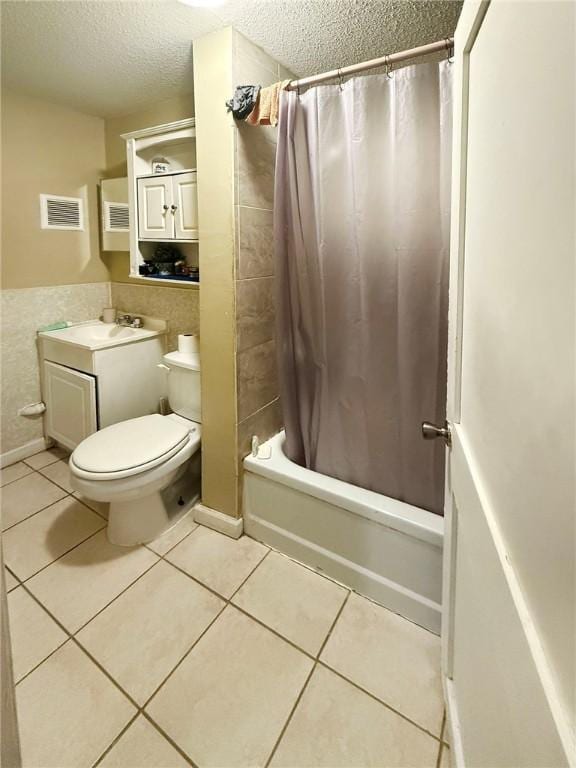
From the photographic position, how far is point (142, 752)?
3.40 feet

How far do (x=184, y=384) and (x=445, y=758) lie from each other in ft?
5.53

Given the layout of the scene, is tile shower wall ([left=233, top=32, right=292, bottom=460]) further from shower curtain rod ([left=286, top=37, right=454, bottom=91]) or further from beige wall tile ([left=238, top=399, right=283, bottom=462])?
shower curtain rod ([left=286, top=37, right=454, bottom=91])

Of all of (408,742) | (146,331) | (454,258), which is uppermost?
(454,258)

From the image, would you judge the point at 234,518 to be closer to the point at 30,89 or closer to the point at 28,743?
the point at 28,743

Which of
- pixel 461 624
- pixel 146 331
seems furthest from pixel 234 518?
pixel 146 331

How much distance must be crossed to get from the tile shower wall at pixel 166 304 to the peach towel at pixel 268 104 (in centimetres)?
103

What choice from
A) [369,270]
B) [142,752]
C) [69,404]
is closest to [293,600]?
[142,752]

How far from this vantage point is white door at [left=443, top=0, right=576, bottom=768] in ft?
1.25

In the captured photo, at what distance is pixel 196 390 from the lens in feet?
6.40

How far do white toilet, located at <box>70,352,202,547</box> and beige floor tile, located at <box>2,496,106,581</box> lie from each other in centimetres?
20

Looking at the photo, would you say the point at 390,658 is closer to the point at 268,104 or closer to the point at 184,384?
the point at 184,384

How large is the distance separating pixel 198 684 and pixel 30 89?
288 centimetres

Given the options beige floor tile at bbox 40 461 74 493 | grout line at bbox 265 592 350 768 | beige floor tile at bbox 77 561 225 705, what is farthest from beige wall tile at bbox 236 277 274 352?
beige floor tile at bbox 40 461 74 493

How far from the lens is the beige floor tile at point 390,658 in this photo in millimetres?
1149
